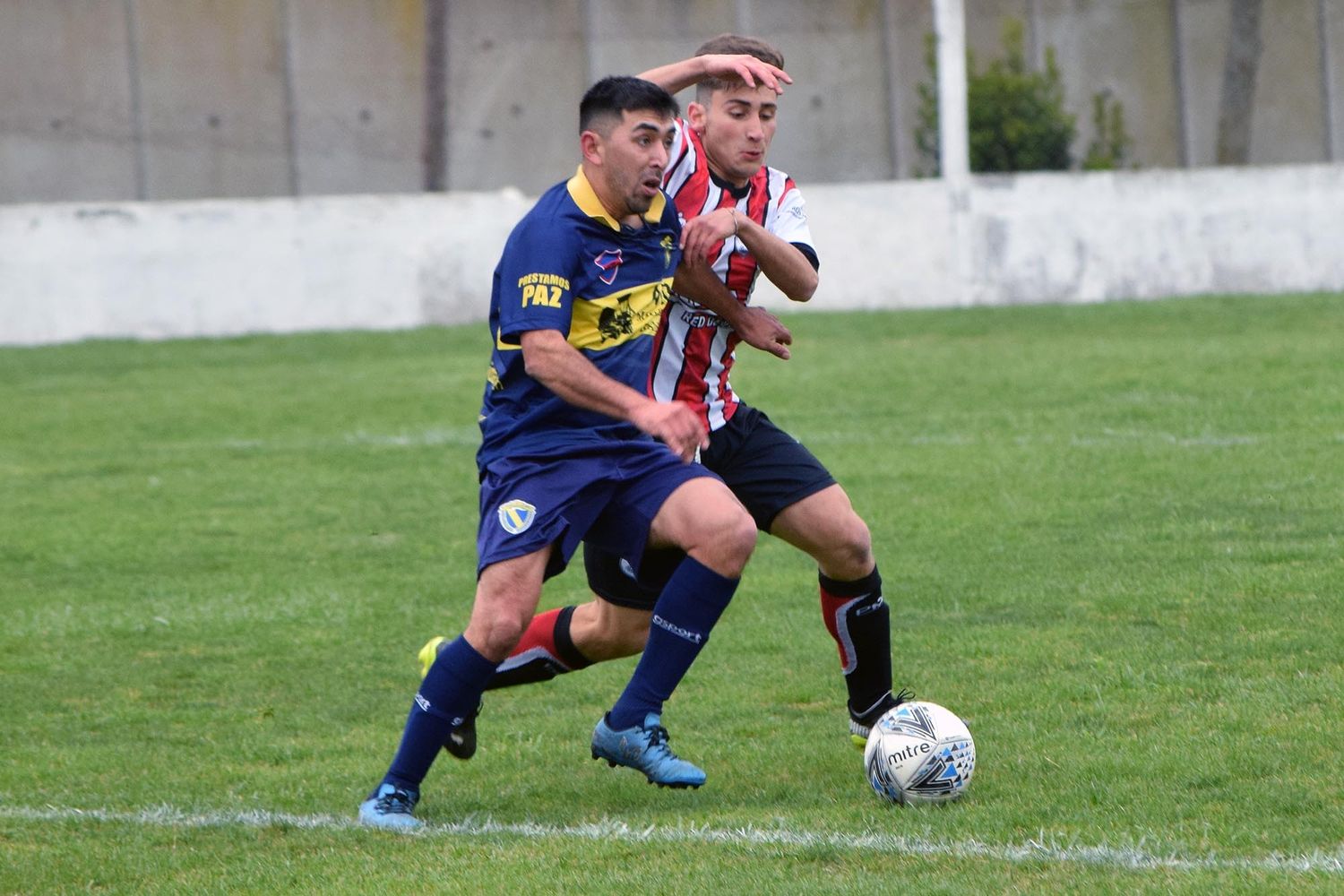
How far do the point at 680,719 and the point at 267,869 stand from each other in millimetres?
1669

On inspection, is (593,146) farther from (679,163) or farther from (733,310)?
(733,310)

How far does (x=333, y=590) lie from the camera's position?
783cm

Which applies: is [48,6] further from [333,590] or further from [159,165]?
[333,590]

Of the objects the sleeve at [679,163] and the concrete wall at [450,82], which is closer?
the sleeve at [679,163]

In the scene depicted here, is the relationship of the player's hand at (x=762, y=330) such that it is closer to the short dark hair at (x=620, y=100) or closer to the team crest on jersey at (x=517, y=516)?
the short dark hair at (x=620, y=100)

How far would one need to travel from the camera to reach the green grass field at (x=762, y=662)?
4.16 m

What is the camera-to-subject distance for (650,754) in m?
4.66

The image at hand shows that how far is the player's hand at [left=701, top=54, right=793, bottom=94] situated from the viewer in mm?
4941

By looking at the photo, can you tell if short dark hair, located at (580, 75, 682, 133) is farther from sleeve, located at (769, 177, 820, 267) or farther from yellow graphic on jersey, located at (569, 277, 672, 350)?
sleeve, located at (769, 177, 820, 267)

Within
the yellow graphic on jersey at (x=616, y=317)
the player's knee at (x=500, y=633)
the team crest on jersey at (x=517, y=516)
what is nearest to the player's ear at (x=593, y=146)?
the yellow graphic on jersey at (x=616, y=317)

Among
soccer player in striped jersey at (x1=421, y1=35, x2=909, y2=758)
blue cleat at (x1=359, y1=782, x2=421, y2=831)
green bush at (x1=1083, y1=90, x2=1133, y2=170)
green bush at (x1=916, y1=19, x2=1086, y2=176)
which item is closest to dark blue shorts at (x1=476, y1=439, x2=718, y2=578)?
soccer player in striped jersey at (x1=421, y1=35, x2=909, y2=758)

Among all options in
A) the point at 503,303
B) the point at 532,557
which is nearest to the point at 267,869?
the point at 532,557

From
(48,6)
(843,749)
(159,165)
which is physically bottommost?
(843,749)

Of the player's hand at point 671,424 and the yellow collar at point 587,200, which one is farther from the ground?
the yellow collar at point 587,200
